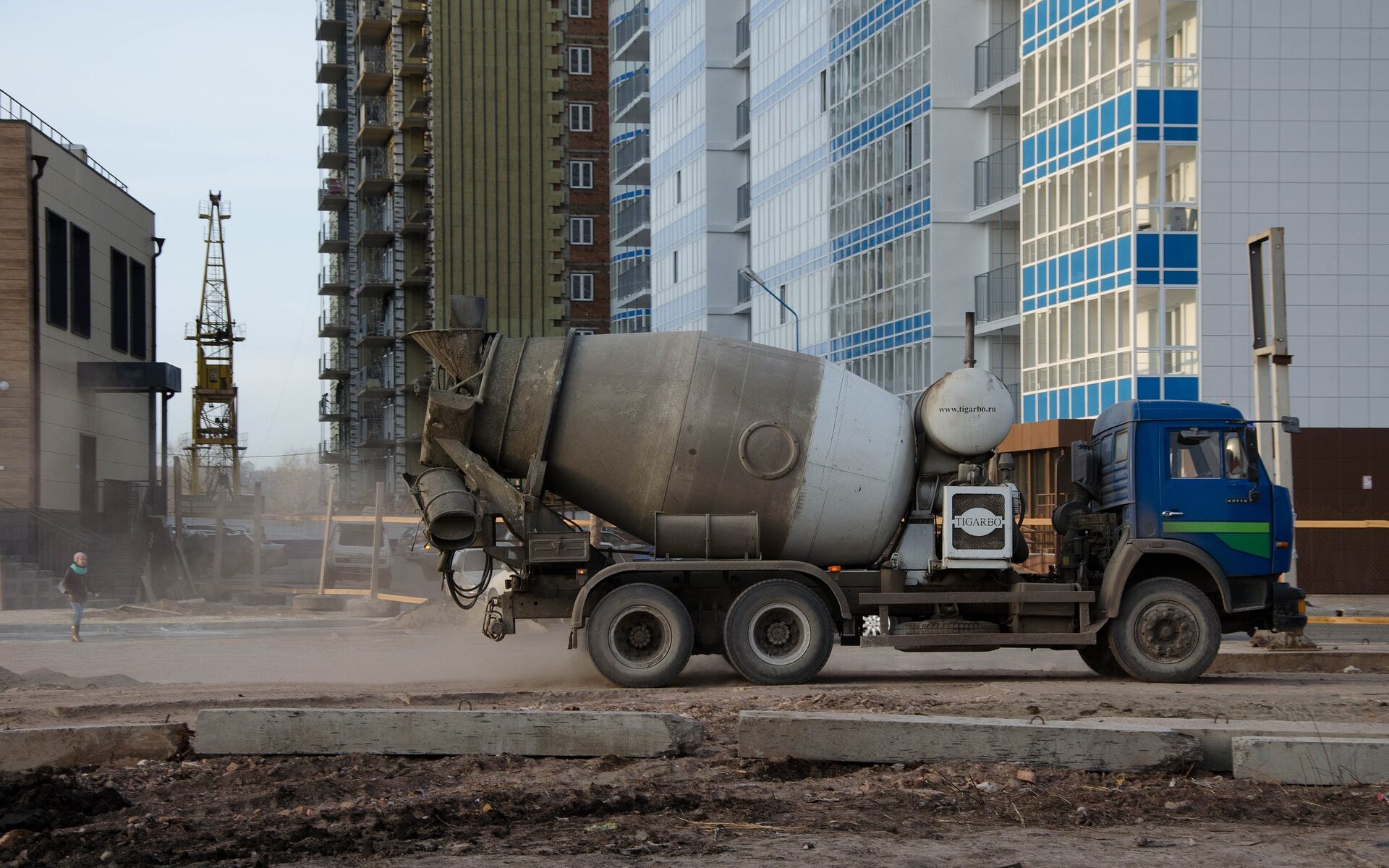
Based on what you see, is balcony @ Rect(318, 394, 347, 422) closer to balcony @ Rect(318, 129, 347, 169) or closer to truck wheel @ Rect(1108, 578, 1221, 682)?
balcony @ Rect(318, 129, 347, 169)

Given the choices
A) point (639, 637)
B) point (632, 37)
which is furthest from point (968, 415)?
point (632, 37)

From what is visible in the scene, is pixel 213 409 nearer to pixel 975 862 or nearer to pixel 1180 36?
pixel 1180 36

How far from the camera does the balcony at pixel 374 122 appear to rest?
91.8 meters

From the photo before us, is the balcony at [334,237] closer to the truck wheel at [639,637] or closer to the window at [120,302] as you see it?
the window at [120,302]

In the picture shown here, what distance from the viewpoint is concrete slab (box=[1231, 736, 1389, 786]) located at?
9438 mm

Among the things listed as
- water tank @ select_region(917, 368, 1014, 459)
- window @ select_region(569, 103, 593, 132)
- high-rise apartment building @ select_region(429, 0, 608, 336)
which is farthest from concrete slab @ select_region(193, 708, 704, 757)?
window @ select_region(569, 103, 593, 132)

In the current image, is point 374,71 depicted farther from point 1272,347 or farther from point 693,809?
point 693,809

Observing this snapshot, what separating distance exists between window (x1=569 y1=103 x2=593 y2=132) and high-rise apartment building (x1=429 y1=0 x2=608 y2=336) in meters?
5.24

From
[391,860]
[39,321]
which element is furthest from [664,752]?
[39,321]

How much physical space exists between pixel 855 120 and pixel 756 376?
37.6m

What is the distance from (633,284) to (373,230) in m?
18.3

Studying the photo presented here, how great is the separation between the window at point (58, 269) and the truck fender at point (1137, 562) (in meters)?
35.3

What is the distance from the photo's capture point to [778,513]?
15633 millimetres

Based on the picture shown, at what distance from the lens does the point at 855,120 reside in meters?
51.7
